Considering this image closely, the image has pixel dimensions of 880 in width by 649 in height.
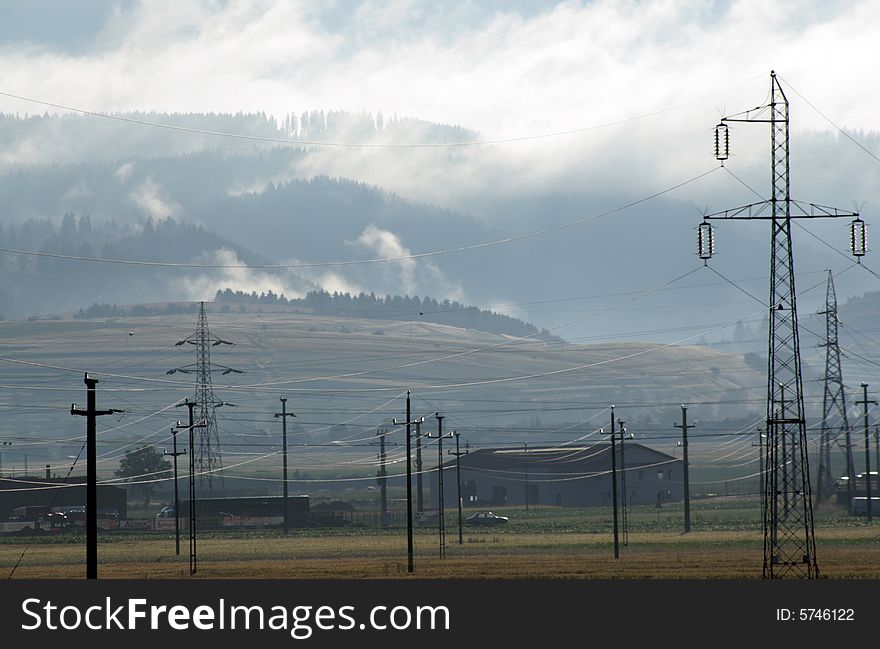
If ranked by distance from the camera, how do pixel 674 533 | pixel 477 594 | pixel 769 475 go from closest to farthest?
pixel 477 594 → pixel 769 475 → pixel 674 533

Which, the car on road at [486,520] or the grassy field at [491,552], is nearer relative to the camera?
the grassy field at [491,552]

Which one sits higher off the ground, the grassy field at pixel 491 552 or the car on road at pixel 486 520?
the grassy field at pixel 491 552

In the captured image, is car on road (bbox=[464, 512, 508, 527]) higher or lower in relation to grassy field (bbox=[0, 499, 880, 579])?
lower

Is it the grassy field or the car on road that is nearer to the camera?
the grassy field

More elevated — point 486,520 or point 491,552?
point 491,552

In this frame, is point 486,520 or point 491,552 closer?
point 491,552

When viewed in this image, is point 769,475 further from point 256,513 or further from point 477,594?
point 256,513

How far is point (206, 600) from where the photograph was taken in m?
36.5

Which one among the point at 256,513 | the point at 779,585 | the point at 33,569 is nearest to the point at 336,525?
the point at 256,513

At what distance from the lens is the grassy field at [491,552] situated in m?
76.8

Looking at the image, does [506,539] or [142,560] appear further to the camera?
[506,539]

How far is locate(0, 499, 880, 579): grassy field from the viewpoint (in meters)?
76.8

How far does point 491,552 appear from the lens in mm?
103250

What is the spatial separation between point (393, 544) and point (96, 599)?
84444mm
